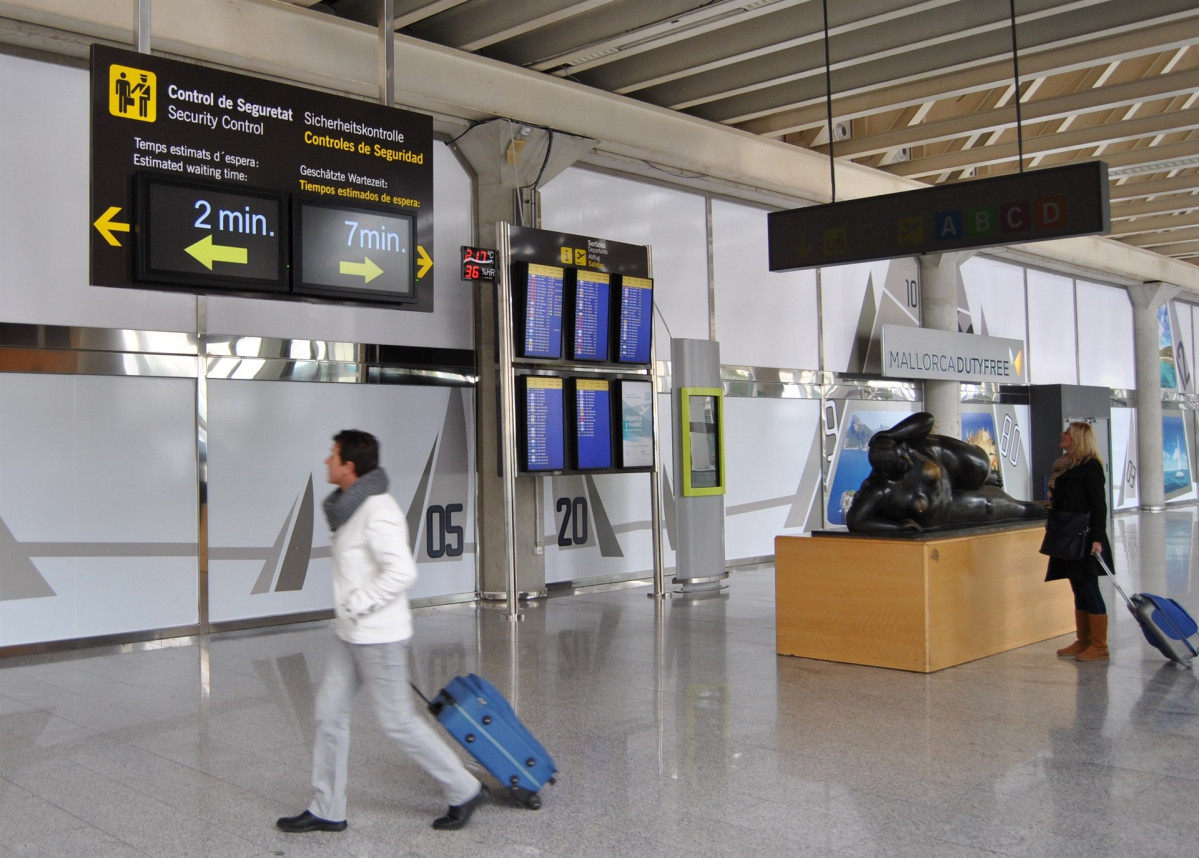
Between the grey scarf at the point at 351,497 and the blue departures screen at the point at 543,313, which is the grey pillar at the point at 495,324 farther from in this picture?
the grey scarf at the point at 351,497

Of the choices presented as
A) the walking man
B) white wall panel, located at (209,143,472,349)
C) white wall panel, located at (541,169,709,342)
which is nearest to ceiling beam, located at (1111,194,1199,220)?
white wall panel, located at (541,169,709,342)

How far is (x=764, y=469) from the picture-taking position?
14047mm

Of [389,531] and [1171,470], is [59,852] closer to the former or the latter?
[389,531]

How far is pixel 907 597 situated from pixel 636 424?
4355 millimetres

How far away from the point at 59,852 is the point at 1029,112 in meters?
11.4

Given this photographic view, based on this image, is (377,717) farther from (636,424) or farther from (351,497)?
(636,424)

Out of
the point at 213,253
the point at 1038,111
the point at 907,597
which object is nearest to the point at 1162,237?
the point at 1038,111

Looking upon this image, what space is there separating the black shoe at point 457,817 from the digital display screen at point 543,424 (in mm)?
5780

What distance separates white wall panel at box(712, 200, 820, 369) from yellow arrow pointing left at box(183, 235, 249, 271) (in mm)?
8175

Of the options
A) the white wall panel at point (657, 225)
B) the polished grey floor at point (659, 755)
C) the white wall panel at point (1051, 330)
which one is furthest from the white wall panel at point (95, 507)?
the white wall panel at point (1051, 330)

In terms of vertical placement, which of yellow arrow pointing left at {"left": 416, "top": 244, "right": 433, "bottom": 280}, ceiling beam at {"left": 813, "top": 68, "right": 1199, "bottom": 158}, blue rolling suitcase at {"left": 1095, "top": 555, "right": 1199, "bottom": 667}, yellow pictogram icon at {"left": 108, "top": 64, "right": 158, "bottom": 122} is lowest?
blue rolling suitcase at {"left": 1095, "top": 555, "right": 1199, "bottom": 667}

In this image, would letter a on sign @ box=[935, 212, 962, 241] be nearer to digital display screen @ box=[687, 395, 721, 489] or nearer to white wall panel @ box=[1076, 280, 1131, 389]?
digital display screen @ box=[687, 395, 721, 489]

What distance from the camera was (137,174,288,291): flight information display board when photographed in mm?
5676

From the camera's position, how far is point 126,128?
18.5 feet
